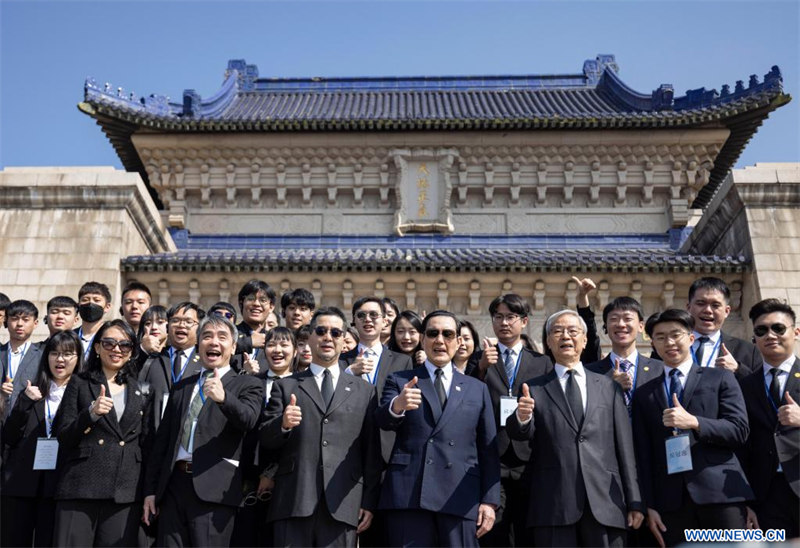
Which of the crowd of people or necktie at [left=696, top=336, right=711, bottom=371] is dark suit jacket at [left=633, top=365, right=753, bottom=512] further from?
necktie at [left=696, top=336, right=711, bottom=371]

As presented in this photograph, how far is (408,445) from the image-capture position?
459 centimetres

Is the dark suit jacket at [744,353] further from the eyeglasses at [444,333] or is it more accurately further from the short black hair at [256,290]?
the short black hair at [256,290]

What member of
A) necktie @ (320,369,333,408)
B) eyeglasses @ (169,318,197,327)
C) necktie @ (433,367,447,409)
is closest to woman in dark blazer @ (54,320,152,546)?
eyeglasses @ (169,318,197,327)

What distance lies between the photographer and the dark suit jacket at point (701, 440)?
4.44 metres

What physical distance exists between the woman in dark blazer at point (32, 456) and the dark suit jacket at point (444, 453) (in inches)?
86.2

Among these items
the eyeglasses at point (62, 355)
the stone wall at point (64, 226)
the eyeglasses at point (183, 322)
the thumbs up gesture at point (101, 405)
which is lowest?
the thumbs up gesture at point (101, 405)

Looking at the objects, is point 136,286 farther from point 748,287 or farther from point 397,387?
point 748,287

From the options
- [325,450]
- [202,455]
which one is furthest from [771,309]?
[202,455]

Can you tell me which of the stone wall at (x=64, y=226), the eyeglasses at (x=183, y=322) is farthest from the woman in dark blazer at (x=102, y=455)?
the stone wall at (x=64, y=226)

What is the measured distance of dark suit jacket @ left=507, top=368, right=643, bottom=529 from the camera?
14.4 ft

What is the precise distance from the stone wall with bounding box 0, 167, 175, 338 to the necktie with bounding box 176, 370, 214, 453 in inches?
258

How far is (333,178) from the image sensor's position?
14.6 meters

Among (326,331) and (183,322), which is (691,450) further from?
(183,322)

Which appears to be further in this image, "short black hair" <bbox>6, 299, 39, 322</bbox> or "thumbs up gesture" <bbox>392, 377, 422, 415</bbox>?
"short black hair" <bbox>6, 299, 39, 322</bbox>
